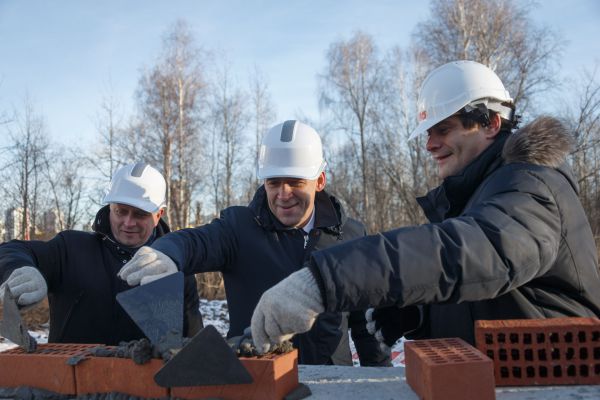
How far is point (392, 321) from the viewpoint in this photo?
2.53m

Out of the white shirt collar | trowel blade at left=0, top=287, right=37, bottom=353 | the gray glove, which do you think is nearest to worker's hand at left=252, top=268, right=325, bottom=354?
trowel blade at left=0, top=287, right=37, bottom=353

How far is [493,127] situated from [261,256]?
1508 mm

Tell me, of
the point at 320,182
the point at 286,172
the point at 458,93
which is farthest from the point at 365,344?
the point at 458,93

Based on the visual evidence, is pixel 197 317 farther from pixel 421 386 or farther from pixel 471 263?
pixel 471 263

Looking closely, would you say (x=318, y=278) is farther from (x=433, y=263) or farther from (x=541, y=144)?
(x=541, y=144)

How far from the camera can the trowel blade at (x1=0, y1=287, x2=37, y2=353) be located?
6.47ft

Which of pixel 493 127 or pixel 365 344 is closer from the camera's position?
pixel 493 127

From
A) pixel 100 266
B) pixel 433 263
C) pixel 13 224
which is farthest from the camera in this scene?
pixel 13 224

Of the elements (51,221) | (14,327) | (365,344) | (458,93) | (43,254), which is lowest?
(365,344)

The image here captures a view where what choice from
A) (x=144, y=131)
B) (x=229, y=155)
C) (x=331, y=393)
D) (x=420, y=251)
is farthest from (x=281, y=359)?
(x=229, y=155)

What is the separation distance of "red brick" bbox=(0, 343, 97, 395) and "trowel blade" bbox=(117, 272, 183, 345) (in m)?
0.32

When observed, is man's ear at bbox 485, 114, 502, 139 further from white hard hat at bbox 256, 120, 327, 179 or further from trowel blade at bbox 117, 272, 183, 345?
trowel blade at bbox 117, 272, 183, 345

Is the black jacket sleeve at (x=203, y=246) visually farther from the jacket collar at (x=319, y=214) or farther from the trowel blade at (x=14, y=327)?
the trowel blade at (x=14, y=327)

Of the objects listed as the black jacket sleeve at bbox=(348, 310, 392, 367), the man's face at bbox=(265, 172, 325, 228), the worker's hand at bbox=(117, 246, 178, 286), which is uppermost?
the man's face at bbox=(265, 172, 325, 228)
